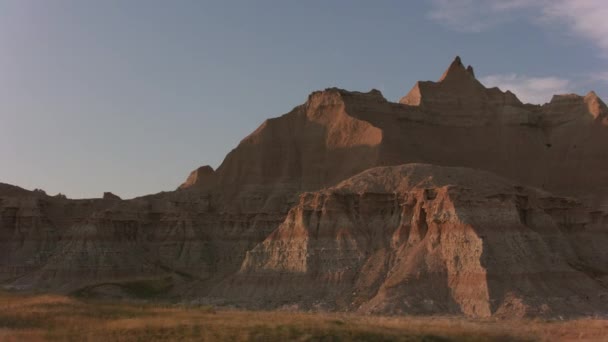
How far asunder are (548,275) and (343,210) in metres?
21.2

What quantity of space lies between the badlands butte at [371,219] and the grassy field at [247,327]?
7.25 metres

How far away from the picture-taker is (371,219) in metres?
76.9

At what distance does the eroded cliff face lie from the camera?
62.3 metres

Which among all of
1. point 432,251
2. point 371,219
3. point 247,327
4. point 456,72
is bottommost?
point 247,327

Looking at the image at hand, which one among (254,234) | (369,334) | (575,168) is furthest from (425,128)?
(369,334)

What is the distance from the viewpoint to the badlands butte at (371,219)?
64.8 metres

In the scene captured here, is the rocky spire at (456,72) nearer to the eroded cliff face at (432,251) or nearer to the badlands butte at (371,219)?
the badlands butte at (371,219)

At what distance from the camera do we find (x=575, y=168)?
10856cm

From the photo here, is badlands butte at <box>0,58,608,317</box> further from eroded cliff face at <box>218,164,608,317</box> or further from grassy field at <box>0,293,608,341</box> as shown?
Answer: grassy field at <box>0,293,608,341</box>

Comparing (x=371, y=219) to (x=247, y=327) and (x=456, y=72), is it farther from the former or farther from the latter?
(x=456, y=72)

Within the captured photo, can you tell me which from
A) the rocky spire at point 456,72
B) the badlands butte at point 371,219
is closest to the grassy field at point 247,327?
the badlands butte at point 371,219

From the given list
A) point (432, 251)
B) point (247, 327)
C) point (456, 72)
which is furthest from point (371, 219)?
point (456, 72)

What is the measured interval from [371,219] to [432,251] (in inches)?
437

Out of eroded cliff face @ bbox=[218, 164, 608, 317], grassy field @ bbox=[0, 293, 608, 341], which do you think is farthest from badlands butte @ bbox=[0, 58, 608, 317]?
grassy field @ bbox=[0, 293, 608, 341]
